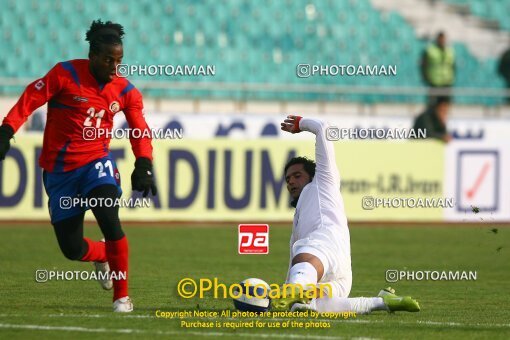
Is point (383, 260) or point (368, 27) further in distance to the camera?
point (368, 27)

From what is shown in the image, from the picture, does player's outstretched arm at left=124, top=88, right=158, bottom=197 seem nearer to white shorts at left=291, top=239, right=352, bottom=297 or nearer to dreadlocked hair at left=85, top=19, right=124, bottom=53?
dreadlocked hair at left=85, top=19, right=124, bottom=53

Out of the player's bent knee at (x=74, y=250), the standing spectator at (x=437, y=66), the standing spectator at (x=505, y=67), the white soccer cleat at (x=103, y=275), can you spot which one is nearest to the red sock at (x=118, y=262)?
the player's bent knee at (x=74, y=250)

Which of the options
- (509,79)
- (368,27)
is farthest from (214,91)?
(509,79)

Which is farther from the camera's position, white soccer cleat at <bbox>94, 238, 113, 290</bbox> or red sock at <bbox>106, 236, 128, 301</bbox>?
white soccer cleat at <bbox>94, 238, 113, 290</bbox>

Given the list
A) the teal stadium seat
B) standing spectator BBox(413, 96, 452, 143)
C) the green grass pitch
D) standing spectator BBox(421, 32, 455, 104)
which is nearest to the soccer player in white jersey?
the green grass pitch

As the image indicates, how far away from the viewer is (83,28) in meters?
20.7

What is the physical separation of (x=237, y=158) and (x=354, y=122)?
2207mm

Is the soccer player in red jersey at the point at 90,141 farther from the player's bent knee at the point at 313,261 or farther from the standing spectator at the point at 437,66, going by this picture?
the standing spectator at the point at 437,66

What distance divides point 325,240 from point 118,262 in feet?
5.21

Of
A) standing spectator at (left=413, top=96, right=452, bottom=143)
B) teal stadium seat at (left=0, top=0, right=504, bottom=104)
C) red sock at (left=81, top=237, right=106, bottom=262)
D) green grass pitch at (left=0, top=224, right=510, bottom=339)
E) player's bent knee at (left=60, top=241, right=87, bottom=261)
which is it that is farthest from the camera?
teal stadium seat at (left=0, top=0, right=504, bottom=104)

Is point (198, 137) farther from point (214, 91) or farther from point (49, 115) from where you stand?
point (49, 115)

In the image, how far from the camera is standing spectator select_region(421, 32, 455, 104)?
21031mm

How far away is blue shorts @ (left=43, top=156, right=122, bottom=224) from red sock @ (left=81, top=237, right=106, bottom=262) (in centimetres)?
43

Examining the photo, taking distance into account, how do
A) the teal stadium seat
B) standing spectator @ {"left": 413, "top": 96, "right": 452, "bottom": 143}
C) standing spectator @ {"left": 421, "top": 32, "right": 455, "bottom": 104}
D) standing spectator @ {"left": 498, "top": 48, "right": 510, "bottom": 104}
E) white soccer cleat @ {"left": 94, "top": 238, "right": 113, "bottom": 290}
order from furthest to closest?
standing spectator @ {"left": 498, "top": 48, "right": 510, "bottom": 104}
standing spectator @ {"left": 421, "top": 32, "right": 455, "bottom": 104}
the teal stadium seat
standing spectator @ {"left": 413, "top": 96, "right": 452, "bottom": 143}
white soccer cleat @ {"left": 94, "top": 238, "right": 113, "bottom": 290}
